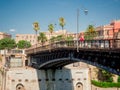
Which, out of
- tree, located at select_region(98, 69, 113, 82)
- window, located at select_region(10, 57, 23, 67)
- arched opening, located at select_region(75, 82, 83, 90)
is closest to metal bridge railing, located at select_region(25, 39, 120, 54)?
arched opening, located at select_region(75, 82, 83, 90)

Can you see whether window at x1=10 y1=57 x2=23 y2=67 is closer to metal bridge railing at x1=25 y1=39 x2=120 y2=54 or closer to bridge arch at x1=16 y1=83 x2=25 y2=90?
bridge arch at x1=16 y1=83 x2=25 y2=90

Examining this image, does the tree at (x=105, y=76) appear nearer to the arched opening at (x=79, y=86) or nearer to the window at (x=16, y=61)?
the arched opening at (x=79, y=86)

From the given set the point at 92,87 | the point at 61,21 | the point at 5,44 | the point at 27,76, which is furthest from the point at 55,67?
the point at 5,44

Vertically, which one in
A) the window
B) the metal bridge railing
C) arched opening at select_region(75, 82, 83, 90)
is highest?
the metal bridge railing

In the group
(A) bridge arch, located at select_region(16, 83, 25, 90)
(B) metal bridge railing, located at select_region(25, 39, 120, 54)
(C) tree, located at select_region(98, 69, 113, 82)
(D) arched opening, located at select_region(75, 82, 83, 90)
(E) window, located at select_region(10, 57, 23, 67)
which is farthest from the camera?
(C) tree, located at select_region(98, 69, 113, 82)

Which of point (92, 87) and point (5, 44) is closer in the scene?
point (92, 87)

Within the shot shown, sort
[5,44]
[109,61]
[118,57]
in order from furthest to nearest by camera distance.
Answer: [5,44], [109,61], [118,57]

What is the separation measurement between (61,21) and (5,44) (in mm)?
29167

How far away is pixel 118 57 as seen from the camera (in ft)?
86.5

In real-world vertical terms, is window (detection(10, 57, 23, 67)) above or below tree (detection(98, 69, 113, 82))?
above

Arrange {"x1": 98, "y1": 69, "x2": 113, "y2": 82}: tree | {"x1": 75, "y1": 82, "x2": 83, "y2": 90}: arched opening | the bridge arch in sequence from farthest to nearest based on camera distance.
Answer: {"x1": 98, "y1": 69, "x2": 113, "y2": 82}: tree < {"x1": 75, "y1": 82, "x2": 83, "y2": 90}: arched opening < the bridge arch

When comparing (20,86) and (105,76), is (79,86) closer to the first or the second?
(20,86)

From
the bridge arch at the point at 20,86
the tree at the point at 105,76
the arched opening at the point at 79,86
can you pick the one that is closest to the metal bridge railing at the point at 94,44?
the bridge arch at the point at 20,86

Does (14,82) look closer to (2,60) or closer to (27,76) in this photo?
(27,76)
